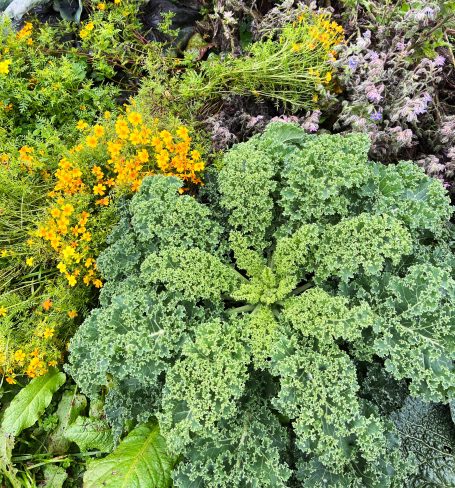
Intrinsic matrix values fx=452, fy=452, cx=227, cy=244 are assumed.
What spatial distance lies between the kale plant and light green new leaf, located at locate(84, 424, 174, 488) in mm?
142

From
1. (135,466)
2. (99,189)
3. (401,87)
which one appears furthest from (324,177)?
(135,466)

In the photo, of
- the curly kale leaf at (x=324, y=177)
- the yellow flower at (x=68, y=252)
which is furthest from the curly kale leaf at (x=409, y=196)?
the yellow flower at (x=68, y=252)

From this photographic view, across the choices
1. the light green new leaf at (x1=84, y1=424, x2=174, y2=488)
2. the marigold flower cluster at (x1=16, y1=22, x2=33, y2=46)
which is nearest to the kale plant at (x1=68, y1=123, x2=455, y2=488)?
the light green new leaf at (x1=84, y1=424, x2=174, y2=488)

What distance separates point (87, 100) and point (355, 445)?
2962 mm

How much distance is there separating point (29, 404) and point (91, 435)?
469 millimetres

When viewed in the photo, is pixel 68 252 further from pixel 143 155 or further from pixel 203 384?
pixel 203 384

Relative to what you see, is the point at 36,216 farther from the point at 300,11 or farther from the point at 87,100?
the point at 300,11

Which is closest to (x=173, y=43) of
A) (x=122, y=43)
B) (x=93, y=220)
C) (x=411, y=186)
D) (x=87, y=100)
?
(x=122, y=43)

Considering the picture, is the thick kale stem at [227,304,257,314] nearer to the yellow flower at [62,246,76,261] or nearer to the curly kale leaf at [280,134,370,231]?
the curly kale leaf at [280,134,370,231]

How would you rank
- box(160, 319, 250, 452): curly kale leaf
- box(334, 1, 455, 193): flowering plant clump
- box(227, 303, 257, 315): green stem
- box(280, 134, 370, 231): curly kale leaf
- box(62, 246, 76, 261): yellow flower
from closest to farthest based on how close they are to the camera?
1. box(160, 319, 250, 452): curly kale leaf
2. box(280, 134, 370, 231): curly kale leaf
3. box(227, 303, 257, 315): green stem
4. box(62, 246, 76, 261): yellow flower
5. box(334, 1, 455, 193): flowering plant clump

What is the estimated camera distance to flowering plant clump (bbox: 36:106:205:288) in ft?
8.99

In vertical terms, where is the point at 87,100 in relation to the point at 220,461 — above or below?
above

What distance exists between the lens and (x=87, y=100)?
3461 millimetres

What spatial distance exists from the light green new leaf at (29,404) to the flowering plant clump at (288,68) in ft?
7.08
